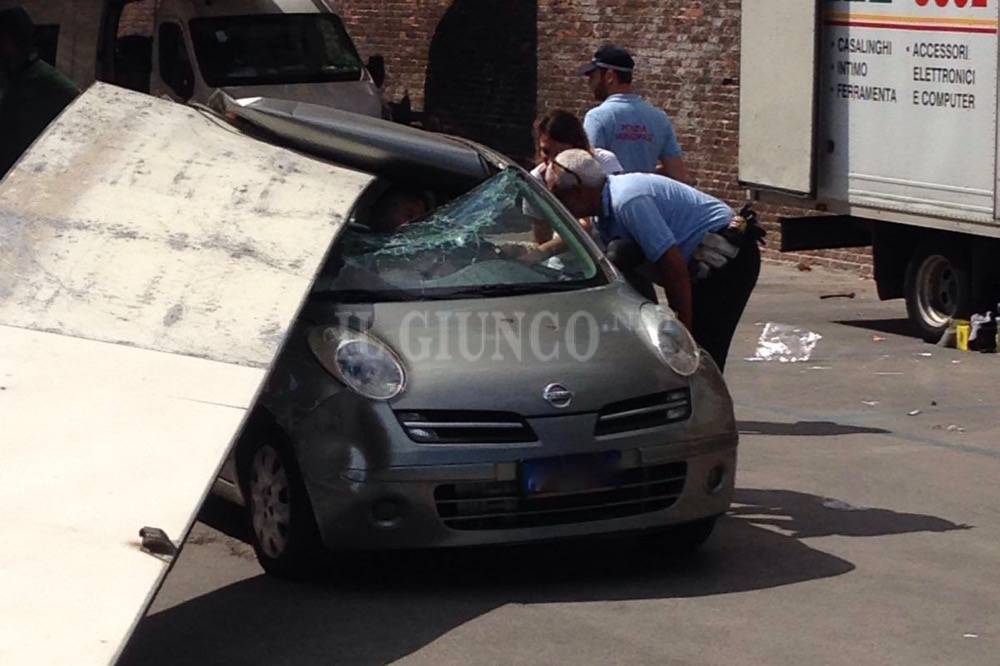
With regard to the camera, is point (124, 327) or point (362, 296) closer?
→ point (124, 327)

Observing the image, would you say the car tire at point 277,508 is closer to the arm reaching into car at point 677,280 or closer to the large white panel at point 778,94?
the arm reaching into car at point 677,280

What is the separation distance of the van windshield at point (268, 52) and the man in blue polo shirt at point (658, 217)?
11.5 metres

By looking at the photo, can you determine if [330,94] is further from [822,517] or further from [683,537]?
[683,537]

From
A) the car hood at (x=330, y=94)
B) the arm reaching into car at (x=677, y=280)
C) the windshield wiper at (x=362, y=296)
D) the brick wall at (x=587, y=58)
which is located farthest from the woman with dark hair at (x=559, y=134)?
the car hood at (x=330, y=94)

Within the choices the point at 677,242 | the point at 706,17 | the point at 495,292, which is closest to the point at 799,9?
the point at 706,17

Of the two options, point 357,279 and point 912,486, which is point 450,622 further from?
point 912,486

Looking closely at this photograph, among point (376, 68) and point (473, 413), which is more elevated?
point (376, 68)

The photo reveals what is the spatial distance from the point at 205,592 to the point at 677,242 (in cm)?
280

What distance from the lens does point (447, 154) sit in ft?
27.6

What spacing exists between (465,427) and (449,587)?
655mm

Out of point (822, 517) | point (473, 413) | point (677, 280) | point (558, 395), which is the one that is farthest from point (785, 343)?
point (473, 413)

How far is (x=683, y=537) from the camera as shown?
7.71 metres

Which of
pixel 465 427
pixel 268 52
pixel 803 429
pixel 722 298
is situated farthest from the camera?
pixel 268 52

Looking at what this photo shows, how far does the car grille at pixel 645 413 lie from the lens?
24.0ft
